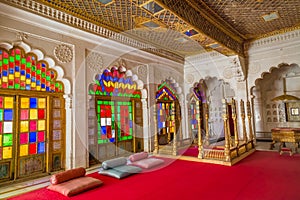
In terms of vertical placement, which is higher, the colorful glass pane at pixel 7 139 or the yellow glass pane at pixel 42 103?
the yellow glass pane at pixel 42 103

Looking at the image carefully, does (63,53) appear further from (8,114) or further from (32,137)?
(32,137)

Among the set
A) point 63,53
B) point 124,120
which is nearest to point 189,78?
point 124,120

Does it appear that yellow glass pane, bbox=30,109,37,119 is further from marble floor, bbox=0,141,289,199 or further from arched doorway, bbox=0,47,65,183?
marble floor, bbox=0,141,289,199

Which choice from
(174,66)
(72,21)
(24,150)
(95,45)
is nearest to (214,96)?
(174,66)

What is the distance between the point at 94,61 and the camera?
17.4 ft

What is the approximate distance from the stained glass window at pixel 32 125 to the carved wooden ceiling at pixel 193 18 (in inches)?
78.9

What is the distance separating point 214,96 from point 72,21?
25.4 feet

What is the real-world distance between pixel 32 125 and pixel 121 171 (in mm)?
2243

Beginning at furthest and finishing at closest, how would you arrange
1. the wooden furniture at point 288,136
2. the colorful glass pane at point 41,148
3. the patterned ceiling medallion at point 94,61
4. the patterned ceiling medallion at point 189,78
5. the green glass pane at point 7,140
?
the patterned ceiling medallion at point 189,78, the wooden furniture at point 288,136, the patterned ceiling medallion at point 94,61, the colorful glass pane at point 41,148, the green glass pane at point 7,140

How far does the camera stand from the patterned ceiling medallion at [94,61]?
5191 mm

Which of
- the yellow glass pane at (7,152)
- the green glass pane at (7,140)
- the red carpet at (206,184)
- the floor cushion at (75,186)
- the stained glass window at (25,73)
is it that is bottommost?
the red carpet at (206,184)

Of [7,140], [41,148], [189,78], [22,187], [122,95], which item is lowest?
[22,187]

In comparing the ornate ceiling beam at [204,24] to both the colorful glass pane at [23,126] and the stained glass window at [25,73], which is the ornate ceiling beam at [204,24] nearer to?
the stained glass window at [25,73]

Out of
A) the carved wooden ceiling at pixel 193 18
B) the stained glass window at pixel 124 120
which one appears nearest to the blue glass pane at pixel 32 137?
the stained glass window at pixel 124 120
